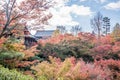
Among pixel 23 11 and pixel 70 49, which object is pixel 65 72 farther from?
pixel 70 49

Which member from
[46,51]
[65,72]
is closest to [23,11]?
[65,72]

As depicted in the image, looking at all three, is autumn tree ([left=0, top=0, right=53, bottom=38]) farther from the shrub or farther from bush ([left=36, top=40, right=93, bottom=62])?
bush ([left=36, top=40, right=93, bottom=62])

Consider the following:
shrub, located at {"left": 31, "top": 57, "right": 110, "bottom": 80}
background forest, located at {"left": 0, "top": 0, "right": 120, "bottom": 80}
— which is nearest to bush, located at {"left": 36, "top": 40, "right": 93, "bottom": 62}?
background forest, located at {"left": 0, "top": 0, "right": 120, "bottom": 80}

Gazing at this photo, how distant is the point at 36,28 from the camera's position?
45.4 ft

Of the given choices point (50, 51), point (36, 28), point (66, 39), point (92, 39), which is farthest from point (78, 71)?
point (92, 39)

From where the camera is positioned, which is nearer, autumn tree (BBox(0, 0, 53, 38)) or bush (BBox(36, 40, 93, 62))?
autumn tree (BBox(0, 0, 53, 38))

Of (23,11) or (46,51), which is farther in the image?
(46,51)

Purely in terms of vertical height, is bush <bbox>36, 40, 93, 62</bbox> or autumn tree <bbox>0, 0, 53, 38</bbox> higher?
autumn tree <bbox>0, 0, 53, 38</bbox>

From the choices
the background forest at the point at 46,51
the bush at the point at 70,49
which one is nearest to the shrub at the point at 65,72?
the background forest at the point at 46,51

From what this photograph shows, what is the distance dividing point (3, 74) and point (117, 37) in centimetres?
2243

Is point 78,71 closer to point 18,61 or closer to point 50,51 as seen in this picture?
point 18,61

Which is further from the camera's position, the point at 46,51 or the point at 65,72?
the point at 46,51

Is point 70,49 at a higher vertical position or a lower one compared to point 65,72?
higher

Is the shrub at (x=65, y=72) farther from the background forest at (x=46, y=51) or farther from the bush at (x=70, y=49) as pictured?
the bush at (x=70, y=49)
